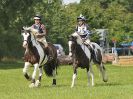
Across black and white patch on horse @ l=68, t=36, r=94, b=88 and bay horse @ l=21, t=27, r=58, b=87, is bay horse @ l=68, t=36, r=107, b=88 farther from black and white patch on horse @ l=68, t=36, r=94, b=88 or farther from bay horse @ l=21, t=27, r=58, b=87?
bay horse @ l=21, t=27, r=58, b=87

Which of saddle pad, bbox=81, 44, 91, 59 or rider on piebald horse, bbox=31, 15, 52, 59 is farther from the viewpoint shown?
rider on piebald horse, bbox=31, 15, 52, 59

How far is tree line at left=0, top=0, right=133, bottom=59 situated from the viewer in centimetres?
5356

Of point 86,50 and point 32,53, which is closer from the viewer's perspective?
point 32,53

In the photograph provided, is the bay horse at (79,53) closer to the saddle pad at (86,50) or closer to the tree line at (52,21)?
the saddle pad at (86,50)

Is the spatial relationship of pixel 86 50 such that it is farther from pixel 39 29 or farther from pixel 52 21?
pixel 52 21

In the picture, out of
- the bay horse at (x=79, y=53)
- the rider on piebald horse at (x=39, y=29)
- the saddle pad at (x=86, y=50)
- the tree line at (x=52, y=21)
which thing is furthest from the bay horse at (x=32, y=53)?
the tree line at (x=52, y=21)

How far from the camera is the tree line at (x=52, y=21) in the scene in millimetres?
53562

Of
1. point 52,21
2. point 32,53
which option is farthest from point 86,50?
point 52,21

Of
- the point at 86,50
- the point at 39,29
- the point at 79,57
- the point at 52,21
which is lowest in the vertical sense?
the point at 79,57

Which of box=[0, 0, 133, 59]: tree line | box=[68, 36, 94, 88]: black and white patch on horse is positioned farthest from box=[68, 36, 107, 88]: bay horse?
box=[0, 0, 133, 59]: tree line

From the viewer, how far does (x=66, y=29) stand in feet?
240

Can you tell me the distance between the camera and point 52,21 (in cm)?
7325

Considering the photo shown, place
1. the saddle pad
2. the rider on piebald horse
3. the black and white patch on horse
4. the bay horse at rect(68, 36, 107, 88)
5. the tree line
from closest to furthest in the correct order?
the bay horse at rect(68, 36, 107, 88) < the black and white patch on horse < the saddle pad < the rider on piebald horse < the tree line

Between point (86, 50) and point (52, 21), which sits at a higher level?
point (52, 21)
